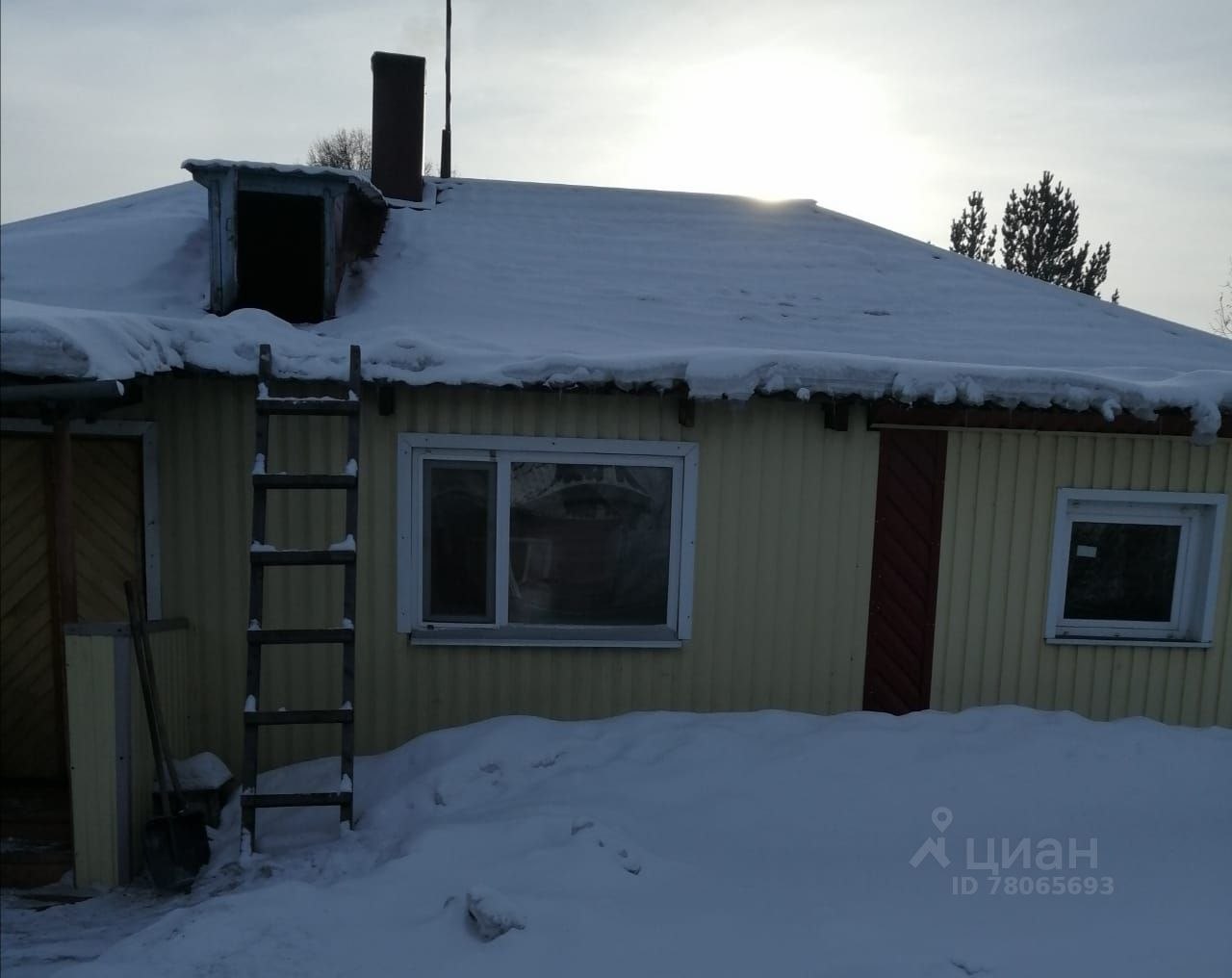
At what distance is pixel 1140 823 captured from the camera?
4.82 m

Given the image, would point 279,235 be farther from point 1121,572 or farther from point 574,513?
point 1121,572

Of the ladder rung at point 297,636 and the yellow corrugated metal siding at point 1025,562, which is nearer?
the ladder rung at point 297,636

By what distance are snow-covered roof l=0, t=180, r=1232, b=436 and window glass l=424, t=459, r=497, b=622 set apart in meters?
0.80

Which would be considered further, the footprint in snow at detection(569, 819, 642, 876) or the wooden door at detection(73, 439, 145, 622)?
the wooden door at detection(73, 439, 145, 622)

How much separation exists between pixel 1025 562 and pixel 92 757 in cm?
604

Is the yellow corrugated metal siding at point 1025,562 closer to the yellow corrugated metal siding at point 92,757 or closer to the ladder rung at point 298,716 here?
the ladder rung at point 298,716

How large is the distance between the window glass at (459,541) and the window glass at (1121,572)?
4.14m

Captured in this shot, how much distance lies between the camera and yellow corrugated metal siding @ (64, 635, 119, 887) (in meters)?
4.62

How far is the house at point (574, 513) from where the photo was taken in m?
5.09

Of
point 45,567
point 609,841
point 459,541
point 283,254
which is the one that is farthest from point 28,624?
point 609,841

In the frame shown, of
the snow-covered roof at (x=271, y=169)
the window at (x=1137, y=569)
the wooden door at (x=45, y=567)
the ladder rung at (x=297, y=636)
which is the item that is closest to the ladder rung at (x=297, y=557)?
the ladder rung at (x=297, y=636)

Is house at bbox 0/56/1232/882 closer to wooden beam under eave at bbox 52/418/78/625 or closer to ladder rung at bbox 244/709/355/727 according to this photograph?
wooden beam under eave at bbox 52/418/78/625

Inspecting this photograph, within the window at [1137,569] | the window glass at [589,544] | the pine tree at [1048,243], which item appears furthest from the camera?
the pine tree at [1048,243]

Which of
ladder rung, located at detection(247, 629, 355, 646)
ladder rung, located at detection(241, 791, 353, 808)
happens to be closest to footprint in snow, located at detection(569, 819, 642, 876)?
ladder rung, located at detection(241, 791, 353, 808)
